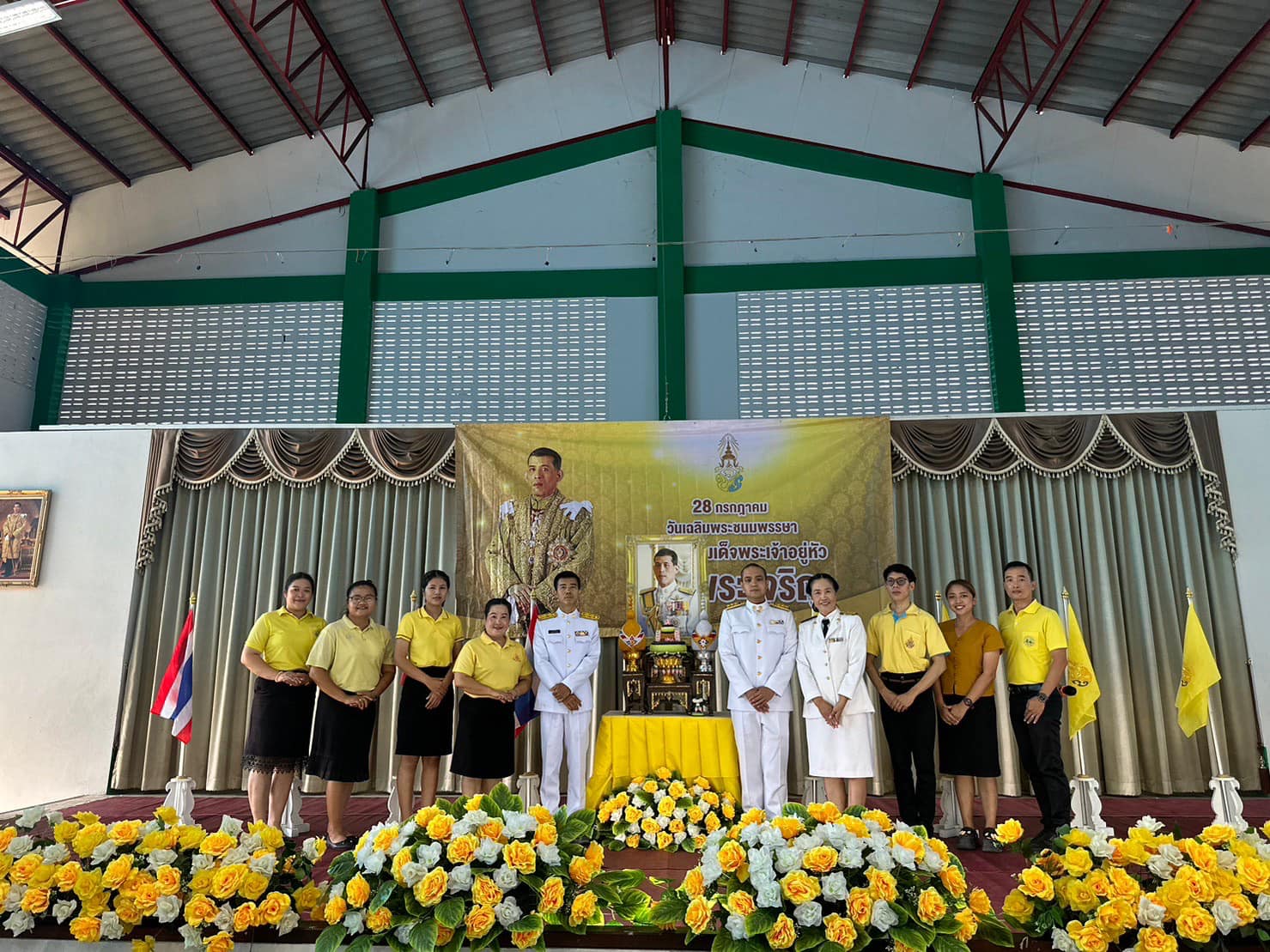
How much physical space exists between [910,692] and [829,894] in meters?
2.59

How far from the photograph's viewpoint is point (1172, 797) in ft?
18.2

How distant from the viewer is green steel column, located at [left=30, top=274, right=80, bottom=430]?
8719 millimetres

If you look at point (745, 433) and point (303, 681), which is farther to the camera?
point (745, 433)

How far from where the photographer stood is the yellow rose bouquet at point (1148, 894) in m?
1.76

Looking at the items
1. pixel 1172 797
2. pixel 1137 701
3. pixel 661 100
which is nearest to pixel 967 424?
pixel 1137 701

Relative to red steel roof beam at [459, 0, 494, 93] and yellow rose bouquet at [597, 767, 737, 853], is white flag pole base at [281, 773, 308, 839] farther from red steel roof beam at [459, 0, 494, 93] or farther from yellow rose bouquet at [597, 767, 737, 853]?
red steel roof beam at [459, 0, 494, 93]

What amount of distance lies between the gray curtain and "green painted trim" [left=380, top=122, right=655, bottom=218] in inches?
191

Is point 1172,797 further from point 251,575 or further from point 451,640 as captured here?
point 251,575

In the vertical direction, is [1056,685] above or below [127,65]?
below

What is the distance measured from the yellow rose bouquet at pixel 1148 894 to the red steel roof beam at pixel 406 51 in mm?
8078

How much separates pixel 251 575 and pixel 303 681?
228 cm

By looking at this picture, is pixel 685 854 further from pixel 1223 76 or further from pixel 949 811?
pixel 1223 76

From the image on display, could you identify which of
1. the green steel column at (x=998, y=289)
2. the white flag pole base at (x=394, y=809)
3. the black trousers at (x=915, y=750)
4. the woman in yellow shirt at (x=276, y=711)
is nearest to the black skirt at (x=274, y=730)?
the woman in yellow shirt at (x=276, y=711)

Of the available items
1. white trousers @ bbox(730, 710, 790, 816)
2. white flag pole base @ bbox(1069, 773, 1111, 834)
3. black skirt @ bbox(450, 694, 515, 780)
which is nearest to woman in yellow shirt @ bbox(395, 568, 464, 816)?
black skirt @ bbox(450, 694, 515, 780)
